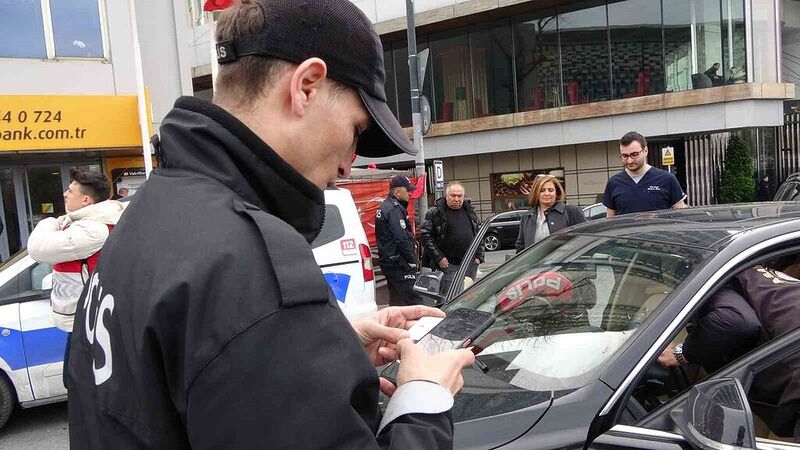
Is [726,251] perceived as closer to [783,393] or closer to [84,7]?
[783,393]

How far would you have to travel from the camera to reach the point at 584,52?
18.9m

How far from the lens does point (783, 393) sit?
198 cm

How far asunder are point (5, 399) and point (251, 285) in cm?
481

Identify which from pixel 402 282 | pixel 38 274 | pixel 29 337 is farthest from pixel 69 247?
pixel 402 282

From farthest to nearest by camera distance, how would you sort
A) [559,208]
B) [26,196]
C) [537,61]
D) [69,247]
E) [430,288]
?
1. [537,61]
2. [26,196]
3. [559,208]
4. [69,247]
5. [430,288]

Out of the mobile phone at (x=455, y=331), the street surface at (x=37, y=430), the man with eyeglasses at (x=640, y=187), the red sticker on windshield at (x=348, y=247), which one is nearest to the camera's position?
the mobile phone at (x=455, y=331)

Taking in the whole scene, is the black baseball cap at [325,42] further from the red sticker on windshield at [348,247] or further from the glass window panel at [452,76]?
the glass window panel at [452,76]

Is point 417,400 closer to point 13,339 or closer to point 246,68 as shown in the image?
point 246,68

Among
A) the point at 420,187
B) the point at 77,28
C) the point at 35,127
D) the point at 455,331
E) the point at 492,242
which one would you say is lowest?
the point at 492,242

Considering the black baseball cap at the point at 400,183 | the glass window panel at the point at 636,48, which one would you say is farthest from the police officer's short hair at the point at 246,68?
the glass window panel at the point at 636,48

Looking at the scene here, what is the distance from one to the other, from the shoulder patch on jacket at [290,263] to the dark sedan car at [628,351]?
1041 mm

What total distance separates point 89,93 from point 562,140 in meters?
13.4

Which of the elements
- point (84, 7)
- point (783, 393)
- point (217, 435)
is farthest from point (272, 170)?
point (84, 7)

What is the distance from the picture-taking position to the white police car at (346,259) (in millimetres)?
4840
